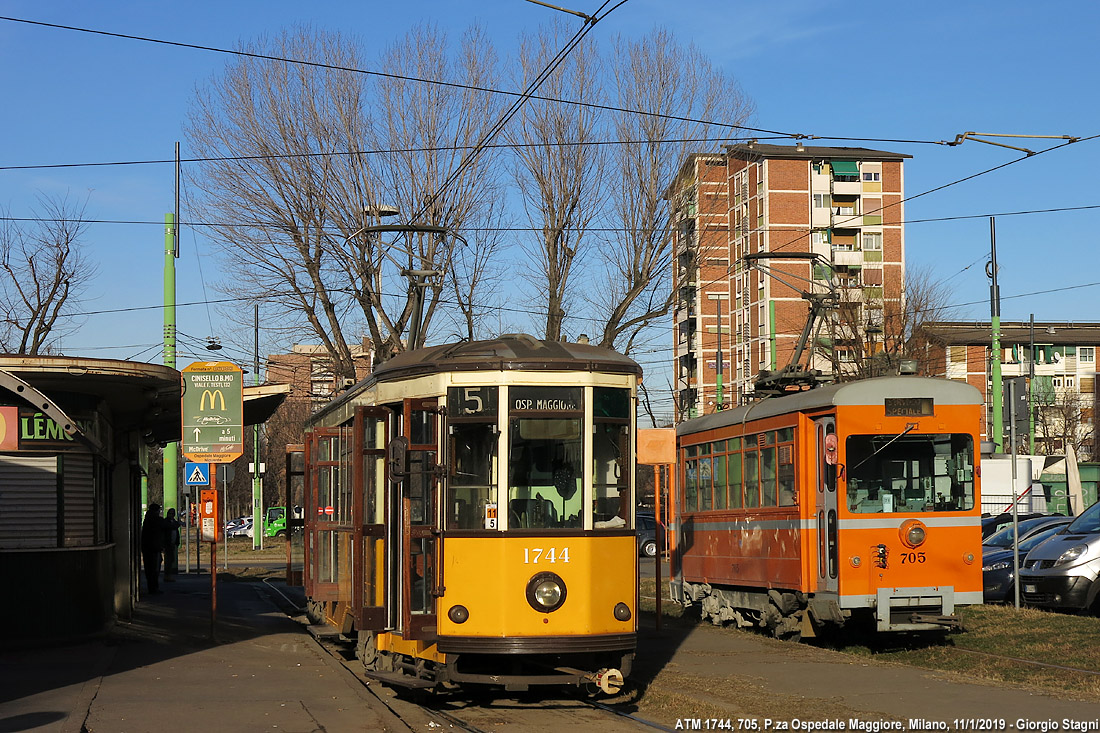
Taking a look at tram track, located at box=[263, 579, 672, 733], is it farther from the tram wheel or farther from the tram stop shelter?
the tram stop shelter

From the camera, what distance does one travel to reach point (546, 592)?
10.3 m

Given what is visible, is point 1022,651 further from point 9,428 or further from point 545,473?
point 9,428

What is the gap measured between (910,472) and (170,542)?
19300 millimetres

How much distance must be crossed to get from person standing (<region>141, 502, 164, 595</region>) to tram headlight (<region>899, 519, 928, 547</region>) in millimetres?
15841

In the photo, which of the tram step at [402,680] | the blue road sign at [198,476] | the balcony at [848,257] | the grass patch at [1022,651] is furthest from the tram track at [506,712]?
the balcony at [848,257]

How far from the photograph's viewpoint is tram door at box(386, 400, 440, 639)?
1045 centimetres

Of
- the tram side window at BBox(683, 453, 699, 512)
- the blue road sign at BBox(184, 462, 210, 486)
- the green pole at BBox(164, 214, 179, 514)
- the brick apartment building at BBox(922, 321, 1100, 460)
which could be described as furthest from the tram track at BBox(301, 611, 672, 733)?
the brick apartment building at BBox(922, 321, 1100, 460)

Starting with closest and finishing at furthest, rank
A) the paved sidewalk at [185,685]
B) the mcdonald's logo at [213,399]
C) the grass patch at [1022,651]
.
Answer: the paved sidewalk at [185,685] < the grass patch at [1022,651] < the mcdonald's logo at [213,399]

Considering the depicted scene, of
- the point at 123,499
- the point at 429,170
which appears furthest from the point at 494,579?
the point at 429,170

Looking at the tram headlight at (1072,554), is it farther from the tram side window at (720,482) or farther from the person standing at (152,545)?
the person standing at (152,545)

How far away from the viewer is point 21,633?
15031 mm

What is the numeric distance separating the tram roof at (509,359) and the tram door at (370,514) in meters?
0.50

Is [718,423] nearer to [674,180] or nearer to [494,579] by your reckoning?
[494,579]

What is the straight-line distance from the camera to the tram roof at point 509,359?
34.3 feet
